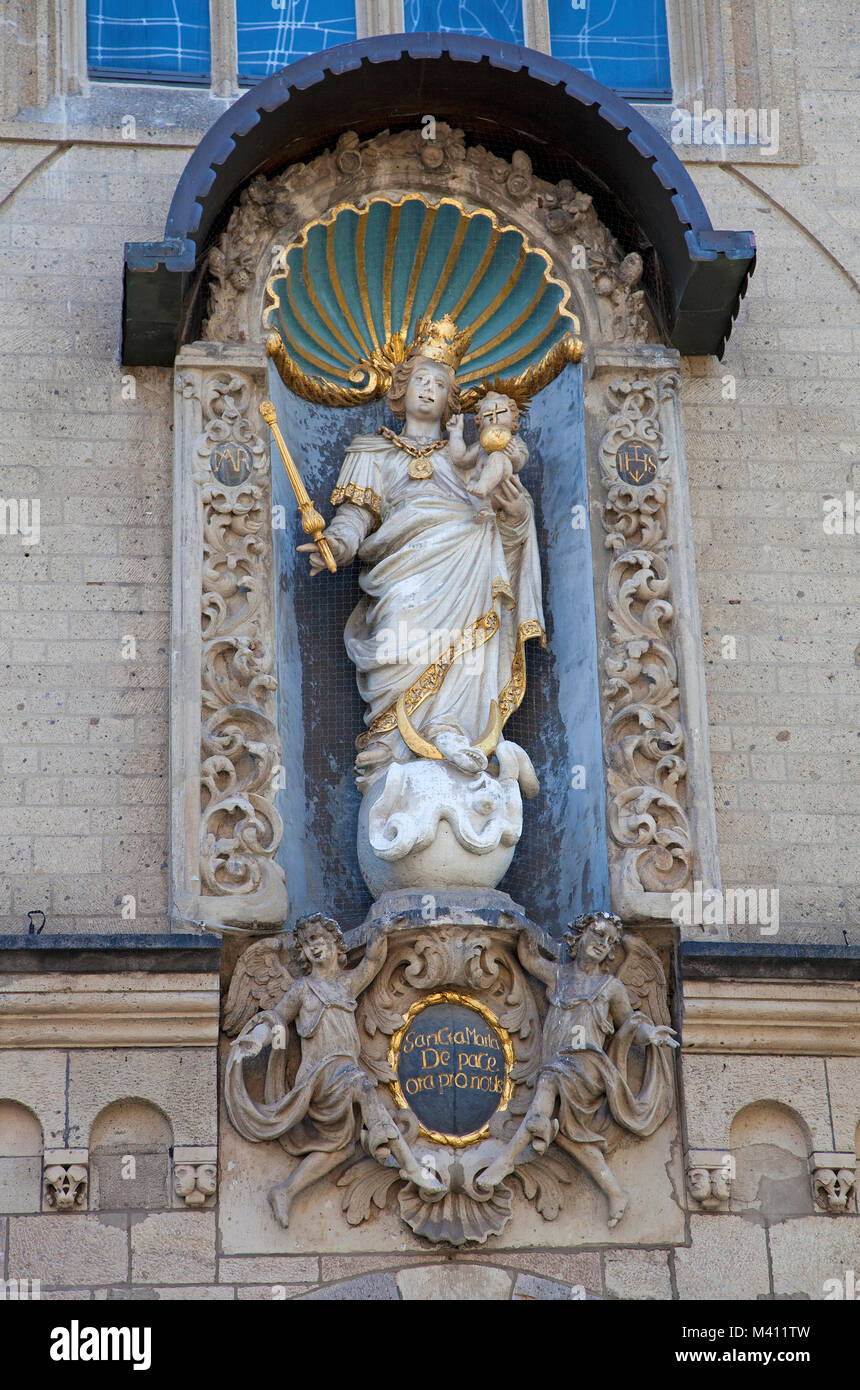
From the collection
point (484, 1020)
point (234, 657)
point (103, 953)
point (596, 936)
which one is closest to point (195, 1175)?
point (103, 953)

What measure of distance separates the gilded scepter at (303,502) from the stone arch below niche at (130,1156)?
2.15m

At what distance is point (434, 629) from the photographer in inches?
375

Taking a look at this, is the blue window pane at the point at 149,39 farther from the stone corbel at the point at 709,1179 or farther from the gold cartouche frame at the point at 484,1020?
the stone corbel at the point at 709,1179

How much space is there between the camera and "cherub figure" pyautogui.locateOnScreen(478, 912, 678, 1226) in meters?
8.62

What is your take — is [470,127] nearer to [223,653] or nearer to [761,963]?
[223,653]

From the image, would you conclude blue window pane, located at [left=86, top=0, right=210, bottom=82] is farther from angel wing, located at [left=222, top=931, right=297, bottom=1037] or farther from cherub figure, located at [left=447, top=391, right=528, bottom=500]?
angel wing, located at [left=222, top=931, right=297, bottom=1037]

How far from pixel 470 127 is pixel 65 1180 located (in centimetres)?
442

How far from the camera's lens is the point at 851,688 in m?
9.68

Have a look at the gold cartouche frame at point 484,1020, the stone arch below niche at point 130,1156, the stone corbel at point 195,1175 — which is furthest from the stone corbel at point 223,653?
the stone corbel at point 195,1175

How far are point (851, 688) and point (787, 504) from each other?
78cm

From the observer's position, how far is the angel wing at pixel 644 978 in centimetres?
895

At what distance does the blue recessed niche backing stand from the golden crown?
414 mm

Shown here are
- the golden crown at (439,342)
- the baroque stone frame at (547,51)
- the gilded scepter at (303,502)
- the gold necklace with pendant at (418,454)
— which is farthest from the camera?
the baroque stone frame at (547,51)

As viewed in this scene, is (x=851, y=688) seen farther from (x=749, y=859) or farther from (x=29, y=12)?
(x=29, y=12)
